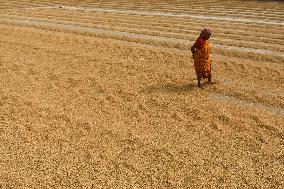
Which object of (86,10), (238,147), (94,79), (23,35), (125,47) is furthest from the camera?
(86,10)

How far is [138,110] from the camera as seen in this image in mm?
6707

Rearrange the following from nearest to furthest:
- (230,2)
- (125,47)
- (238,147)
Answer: (238,147)
(125,47)
(230,2)

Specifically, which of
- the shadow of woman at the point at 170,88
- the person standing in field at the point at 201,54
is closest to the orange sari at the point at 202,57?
the person standing in field at the point at 201,54

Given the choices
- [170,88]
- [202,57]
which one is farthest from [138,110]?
[202,57]

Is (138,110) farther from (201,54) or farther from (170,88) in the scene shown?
(201,54)

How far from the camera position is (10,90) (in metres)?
7.68

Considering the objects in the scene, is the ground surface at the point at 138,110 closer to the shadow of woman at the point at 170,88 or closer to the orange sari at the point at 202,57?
the shadow of woman at the point at 170,88

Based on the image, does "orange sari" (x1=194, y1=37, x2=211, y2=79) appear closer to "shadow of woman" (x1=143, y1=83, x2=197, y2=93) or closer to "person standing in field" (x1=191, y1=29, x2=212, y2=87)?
"person standing in field" (x1=191, y1=29, x2=212, y2=87)

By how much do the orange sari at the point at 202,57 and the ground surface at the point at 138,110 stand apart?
38 centimetres

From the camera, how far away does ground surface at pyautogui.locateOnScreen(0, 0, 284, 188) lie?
4.88m

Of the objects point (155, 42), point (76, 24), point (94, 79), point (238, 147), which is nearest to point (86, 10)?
point (76, 24)

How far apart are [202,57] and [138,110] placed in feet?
5.66

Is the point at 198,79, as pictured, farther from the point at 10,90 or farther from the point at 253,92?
the point at 10,90

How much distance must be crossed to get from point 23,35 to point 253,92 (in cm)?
820
